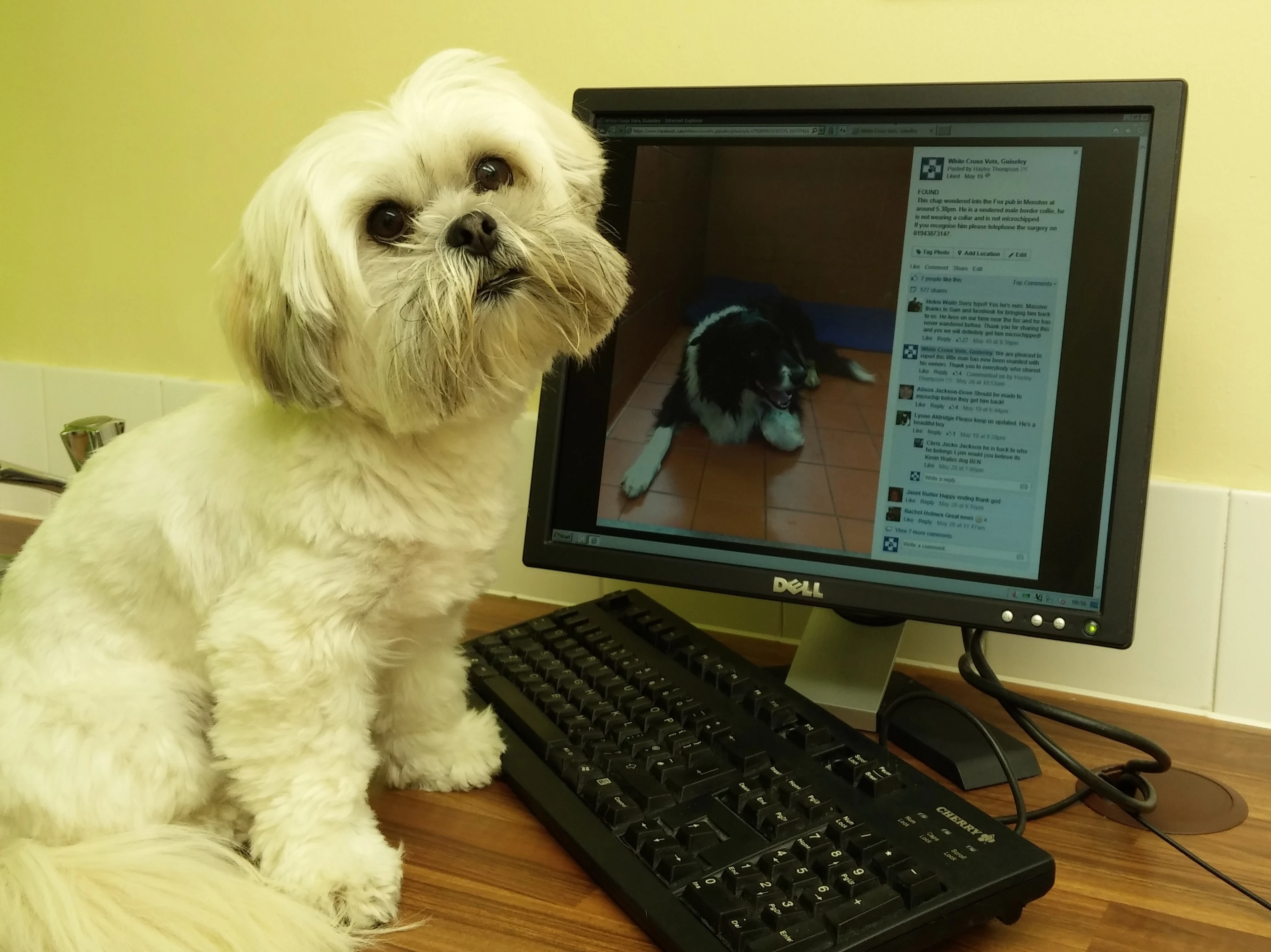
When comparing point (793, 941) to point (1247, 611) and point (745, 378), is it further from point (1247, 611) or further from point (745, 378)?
point (1247, 611)

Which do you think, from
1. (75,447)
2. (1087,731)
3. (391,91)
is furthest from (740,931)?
(391,91)

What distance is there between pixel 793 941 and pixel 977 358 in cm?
48

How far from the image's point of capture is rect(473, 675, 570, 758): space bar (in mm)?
734

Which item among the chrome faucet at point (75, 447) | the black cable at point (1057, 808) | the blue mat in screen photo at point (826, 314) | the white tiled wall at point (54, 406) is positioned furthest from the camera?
the white tiled wall at point (54, 406)

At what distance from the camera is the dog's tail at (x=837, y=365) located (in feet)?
2.68

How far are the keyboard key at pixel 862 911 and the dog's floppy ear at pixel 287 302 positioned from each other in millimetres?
462

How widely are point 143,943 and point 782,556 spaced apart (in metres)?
0.54

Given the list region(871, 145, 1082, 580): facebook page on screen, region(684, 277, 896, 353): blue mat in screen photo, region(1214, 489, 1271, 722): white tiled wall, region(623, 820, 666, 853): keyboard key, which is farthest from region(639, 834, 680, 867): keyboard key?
region(1214, 489, 1271, 722): white tiled wall

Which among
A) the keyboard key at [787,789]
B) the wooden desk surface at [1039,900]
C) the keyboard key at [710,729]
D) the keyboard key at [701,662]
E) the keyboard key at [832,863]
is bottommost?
the wooden desk surface at [1039,900]

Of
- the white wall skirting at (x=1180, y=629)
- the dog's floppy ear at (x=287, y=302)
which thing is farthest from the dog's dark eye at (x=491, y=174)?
the white wall skirting at (x=1180, y=629)

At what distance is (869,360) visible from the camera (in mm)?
812

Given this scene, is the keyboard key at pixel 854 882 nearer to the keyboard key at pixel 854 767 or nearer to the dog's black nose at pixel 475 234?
the keyboard key at pixel 854 767

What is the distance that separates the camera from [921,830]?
60 centimetres

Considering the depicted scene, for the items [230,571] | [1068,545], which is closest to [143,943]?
[230,571]
